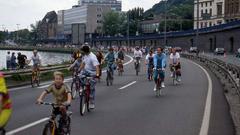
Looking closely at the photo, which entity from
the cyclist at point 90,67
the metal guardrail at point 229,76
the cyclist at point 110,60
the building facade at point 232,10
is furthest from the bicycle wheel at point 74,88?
the building facade at point 232,10

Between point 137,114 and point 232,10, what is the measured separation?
133m

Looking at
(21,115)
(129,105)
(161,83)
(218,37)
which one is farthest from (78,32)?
(218,37)

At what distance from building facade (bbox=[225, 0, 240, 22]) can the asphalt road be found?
120856 mm

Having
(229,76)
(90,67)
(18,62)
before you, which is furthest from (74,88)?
(18,62)

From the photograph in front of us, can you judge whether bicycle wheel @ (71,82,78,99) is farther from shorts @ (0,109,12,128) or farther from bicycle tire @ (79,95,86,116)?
shorts @ (0,109,12,128)

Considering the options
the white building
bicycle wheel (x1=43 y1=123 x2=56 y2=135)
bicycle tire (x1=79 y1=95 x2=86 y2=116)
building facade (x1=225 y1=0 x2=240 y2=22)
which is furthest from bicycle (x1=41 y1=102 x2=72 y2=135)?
the white building

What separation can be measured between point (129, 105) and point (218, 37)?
8454 centimetres

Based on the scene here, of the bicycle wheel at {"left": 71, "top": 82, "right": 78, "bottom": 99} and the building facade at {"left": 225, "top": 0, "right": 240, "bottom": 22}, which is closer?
the bicycle wheel at {"left": 71, "top": 82, "right": 78, "bottom": 99}

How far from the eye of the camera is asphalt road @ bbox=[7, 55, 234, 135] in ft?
38.0

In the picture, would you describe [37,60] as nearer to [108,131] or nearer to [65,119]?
[108,131]

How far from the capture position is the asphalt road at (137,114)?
456 inches

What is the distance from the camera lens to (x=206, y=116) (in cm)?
1402

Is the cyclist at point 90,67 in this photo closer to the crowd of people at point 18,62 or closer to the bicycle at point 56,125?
the bicycle at point 56,125

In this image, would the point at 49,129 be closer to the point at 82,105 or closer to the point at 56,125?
the point at 56,125
